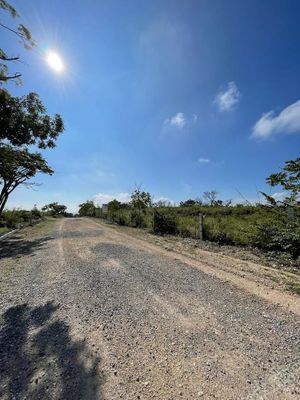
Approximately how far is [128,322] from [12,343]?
140 centimetres

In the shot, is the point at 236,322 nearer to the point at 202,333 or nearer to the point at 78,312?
the point at 202,333

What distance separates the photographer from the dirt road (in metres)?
2.02

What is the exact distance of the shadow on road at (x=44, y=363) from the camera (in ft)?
6.50

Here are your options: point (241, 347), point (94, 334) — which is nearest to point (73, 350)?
point (94, 334)

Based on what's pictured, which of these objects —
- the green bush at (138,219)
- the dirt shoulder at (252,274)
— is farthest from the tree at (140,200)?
the dirt shoulder at (252,274)

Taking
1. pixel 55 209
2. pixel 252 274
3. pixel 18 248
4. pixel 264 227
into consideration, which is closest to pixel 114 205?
pixel 18 248

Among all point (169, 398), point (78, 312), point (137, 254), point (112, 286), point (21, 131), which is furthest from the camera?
point (21, 131)

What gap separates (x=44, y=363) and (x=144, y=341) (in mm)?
1071

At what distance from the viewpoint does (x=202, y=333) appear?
9.34ft

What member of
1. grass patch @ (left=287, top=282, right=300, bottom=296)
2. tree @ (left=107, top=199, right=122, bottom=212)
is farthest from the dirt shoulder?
tree @ (left=107, top=199, right=122, bottom=212)

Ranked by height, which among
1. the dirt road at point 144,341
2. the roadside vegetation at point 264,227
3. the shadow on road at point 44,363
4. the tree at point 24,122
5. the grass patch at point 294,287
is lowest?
the shadow on road at point 44,363

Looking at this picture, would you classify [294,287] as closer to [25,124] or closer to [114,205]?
[25,124]

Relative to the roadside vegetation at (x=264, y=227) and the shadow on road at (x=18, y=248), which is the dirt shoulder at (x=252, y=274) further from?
the shadow on road at (x=18, y=248)

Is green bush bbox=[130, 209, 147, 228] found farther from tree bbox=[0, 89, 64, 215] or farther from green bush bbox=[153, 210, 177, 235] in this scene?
tree bbox=[0, 89, 64, 215]
